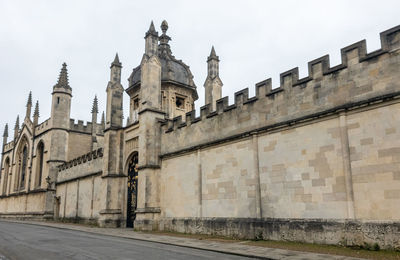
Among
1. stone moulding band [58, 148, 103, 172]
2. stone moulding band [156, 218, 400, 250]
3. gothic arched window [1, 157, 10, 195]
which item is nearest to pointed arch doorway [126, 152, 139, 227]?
stone moulding band [58, 148, 103, 172]

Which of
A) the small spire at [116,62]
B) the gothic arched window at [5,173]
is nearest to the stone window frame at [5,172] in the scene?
the gothic arched window at [5,173]

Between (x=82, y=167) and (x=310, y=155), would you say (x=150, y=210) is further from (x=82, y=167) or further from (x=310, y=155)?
(x=82, y=167)

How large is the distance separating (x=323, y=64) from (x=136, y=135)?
549 inches

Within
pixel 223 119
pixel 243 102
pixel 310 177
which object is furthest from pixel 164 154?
pixel 310 177

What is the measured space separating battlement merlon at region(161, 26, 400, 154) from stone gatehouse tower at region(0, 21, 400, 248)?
1.5 inches

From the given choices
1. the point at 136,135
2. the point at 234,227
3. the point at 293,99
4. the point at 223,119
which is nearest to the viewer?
the point at 293,99

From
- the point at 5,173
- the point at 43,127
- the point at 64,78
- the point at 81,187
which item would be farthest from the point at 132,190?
the point at 5,173

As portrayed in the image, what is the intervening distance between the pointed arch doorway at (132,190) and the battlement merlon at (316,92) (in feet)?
23.2

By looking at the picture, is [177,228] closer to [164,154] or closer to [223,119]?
[164,154]

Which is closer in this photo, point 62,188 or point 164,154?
point 164,154

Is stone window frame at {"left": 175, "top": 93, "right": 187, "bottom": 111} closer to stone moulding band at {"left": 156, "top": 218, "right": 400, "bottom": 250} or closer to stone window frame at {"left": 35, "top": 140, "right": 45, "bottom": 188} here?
stone moulding band at {"left": 156, "top": 218, "right": 400, "bottom": 250}

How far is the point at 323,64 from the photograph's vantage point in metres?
13.2

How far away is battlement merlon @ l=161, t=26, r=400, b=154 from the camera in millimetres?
11365

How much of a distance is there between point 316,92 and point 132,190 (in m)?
15.3
